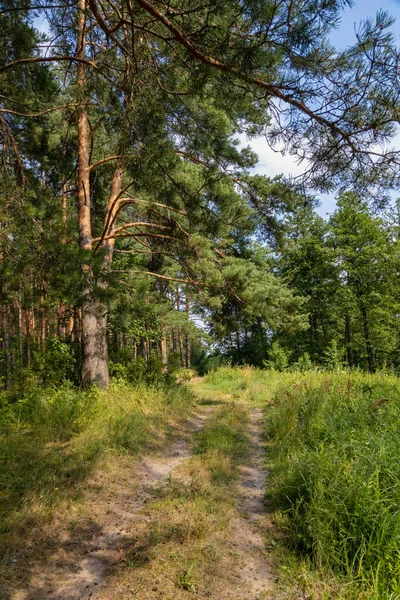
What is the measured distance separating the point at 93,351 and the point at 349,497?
5894mm

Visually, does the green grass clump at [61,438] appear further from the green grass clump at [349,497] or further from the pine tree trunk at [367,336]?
the pine tree trunk at [367,336]

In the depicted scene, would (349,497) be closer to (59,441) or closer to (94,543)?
(94,543)

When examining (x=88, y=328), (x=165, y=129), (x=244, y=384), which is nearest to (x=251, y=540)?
(x=165, y=129)

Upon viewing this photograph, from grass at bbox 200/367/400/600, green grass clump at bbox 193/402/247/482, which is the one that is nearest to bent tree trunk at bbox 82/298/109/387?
green grass clump at bbox 193/402/247/482

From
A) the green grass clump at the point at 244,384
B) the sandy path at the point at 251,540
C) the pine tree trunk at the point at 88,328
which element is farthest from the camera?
the green grass clump at the point at 244,384

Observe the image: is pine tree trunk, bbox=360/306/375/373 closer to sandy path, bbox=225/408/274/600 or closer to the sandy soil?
sandy path, bbox=225/408/274/600

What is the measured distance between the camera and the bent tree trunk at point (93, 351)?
7.34 meters

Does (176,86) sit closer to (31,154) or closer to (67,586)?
(31,154)

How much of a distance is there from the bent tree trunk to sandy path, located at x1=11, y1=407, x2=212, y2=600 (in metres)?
3.18

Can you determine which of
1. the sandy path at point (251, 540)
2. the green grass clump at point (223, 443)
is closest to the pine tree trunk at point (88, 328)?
the green grass clump at point (223, 443)

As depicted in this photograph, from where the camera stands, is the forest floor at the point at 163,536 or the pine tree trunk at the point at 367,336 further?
the pine tree trunk at the point at 367,336

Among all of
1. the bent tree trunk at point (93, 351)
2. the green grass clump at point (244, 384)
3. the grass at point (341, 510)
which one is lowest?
the green grass clump at point (244, 384)

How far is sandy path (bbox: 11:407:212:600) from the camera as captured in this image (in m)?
2.39

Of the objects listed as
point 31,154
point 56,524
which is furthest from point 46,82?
point 56,524
